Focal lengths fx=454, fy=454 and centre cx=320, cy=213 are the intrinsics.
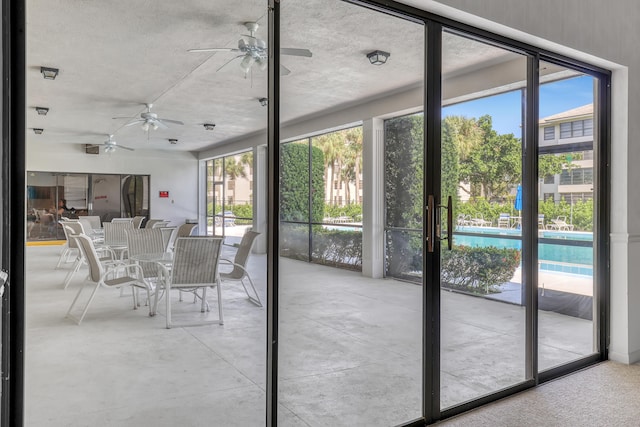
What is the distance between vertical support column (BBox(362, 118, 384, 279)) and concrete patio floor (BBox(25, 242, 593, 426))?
359mm

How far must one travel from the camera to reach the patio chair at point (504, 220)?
A: 3.59 meters

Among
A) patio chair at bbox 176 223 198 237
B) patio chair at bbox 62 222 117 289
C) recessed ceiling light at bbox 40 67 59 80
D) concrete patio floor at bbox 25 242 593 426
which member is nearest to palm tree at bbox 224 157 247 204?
patio chair at bbox 176 223 198 237

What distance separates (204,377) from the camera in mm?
2812

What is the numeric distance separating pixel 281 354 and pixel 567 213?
8.61 ft

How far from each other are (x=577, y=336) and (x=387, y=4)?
2.98m


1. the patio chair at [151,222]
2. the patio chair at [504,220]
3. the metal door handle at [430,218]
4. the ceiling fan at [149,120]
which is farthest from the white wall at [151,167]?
the patio chair at [504,220]

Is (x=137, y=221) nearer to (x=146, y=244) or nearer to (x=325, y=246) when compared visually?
(x=146, y=244)

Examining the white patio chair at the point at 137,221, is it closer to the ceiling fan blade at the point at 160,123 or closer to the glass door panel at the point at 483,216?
the ceiling fan blade at the point at 160,123

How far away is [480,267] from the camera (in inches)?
149

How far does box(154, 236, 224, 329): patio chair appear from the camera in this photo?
3930mm

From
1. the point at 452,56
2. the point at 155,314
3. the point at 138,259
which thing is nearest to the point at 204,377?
the point at 155,314

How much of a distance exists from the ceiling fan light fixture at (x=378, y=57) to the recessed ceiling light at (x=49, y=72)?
2.90 m

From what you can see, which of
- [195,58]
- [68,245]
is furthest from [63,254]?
[195,58]

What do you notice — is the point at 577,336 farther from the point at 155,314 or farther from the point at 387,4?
the point at 155,314
